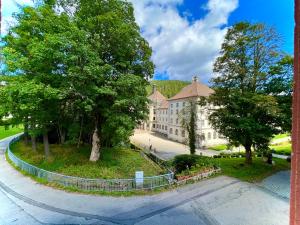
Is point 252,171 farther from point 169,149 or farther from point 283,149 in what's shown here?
point 283,149

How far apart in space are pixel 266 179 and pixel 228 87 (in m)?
7.36

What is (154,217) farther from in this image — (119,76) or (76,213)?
(119,76)

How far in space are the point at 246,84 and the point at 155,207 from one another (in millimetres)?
11708

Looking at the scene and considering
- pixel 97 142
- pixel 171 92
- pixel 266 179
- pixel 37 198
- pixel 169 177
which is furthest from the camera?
pixel 171 92

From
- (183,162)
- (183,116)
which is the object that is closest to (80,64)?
(183,162)

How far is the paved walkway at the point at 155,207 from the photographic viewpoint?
9.43 metres

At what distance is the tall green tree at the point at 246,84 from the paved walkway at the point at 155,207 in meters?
4.15

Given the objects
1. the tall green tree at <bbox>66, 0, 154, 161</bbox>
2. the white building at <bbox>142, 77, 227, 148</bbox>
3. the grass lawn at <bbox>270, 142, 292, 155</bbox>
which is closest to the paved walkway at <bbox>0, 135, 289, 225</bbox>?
the tall green tree at <bbox>66, 0, 154, 161</bbox>

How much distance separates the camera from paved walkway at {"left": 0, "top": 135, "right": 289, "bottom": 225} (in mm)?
9430

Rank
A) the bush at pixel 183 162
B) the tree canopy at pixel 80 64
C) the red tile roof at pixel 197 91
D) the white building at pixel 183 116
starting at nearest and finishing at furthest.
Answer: the tree canopy at pixel 80 64
the bush at pixel 183 162
the white building at pixel 183 116
the red tile roof at pixel 197 91

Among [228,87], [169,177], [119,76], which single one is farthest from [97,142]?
[228,87]

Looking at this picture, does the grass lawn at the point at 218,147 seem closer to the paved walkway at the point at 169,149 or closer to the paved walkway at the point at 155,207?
the paved walkway at the point at 169,149

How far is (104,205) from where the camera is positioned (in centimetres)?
1088

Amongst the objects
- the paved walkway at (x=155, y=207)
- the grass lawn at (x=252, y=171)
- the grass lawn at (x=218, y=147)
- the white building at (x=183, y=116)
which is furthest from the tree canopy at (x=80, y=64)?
the grass lawn at (x=218, y=147)
